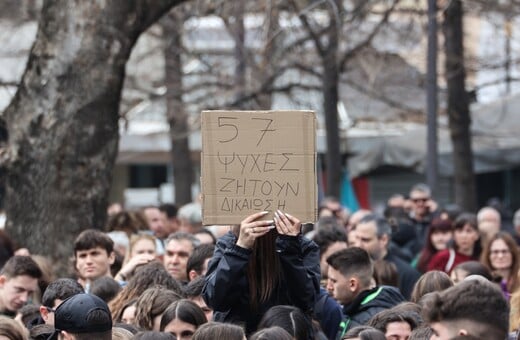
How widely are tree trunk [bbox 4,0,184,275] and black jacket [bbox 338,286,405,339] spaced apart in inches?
175

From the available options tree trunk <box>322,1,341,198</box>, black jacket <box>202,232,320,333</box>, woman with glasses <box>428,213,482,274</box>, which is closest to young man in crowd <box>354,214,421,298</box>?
woman with glasses <box>428,213,482,274</box>

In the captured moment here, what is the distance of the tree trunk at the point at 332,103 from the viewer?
57.7ft

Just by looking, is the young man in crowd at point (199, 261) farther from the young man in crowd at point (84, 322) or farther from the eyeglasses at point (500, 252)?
the eyeglasses at point (500, 252)

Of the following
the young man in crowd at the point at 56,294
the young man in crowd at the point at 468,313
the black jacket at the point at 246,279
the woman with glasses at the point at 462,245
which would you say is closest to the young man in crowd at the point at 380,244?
the woman with glasses at the point at 462,245

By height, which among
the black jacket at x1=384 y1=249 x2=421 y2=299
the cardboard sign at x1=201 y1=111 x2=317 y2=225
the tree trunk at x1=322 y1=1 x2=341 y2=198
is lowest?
the black jacket at x1=384 y1=249 x2=421 y2=299

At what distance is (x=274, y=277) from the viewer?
6203mm

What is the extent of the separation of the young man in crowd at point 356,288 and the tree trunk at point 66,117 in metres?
4.26

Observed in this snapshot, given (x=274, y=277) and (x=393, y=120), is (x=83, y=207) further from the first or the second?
(x=393, y=120)

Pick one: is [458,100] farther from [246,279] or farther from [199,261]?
[246,279]

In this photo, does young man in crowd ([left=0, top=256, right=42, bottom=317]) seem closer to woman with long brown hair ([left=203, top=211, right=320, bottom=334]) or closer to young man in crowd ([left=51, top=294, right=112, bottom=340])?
woman with long brown hair ([left=203, top=211, right=320, bottom=334])

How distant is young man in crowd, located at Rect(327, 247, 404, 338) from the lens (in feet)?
25.6

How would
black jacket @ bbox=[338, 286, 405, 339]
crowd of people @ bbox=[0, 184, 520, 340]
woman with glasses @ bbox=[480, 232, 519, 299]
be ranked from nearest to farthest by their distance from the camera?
1. crowd of people @ bbox=[0, 184, 520, 340]
2. black jacket @ bbox=[338, 286, 405, 339]
3. woman with glasses @ bbox=[480, 232, 519, 299]

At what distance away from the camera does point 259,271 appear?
244 inches

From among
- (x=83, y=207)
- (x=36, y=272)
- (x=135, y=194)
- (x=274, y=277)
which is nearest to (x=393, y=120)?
(x=135, y=194)
